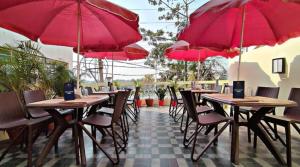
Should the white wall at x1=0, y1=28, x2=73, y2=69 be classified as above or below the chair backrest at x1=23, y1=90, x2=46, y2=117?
above

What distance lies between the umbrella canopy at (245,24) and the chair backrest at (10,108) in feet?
8.82

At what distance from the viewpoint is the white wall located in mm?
5109

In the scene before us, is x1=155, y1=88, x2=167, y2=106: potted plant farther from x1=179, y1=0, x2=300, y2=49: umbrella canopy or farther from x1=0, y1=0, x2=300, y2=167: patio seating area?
x1=179, y1=0, x2=300, y2=49: umbrella canopy

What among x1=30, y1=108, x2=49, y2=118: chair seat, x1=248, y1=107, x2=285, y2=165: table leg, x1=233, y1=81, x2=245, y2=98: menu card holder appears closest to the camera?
x1=248, y1=107, x2=285, y2=165: table leg

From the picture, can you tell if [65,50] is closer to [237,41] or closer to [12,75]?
[12,75]

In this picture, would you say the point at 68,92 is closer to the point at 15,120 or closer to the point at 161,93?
the point at 15,120

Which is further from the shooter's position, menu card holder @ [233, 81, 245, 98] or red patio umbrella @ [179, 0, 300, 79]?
red patio umbrella @ [179, 0, 300, 79]

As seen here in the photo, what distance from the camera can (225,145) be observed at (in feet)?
12.4

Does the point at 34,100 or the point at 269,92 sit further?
the point at 269,92

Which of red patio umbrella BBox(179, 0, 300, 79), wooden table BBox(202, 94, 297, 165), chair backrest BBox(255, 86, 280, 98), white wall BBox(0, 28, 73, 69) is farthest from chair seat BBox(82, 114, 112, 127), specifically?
white wall BBox(0, 28, 73, 69)

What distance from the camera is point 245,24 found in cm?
413

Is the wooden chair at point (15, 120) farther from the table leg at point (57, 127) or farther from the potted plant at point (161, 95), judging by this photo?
the potted plant at point (161, 95)

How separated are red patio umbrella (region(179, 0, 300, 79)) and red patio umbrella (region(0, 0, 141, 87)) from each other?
0.96 meters

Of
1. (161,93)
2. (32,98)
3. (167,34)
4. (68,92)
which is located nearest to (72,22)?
(32,98)
